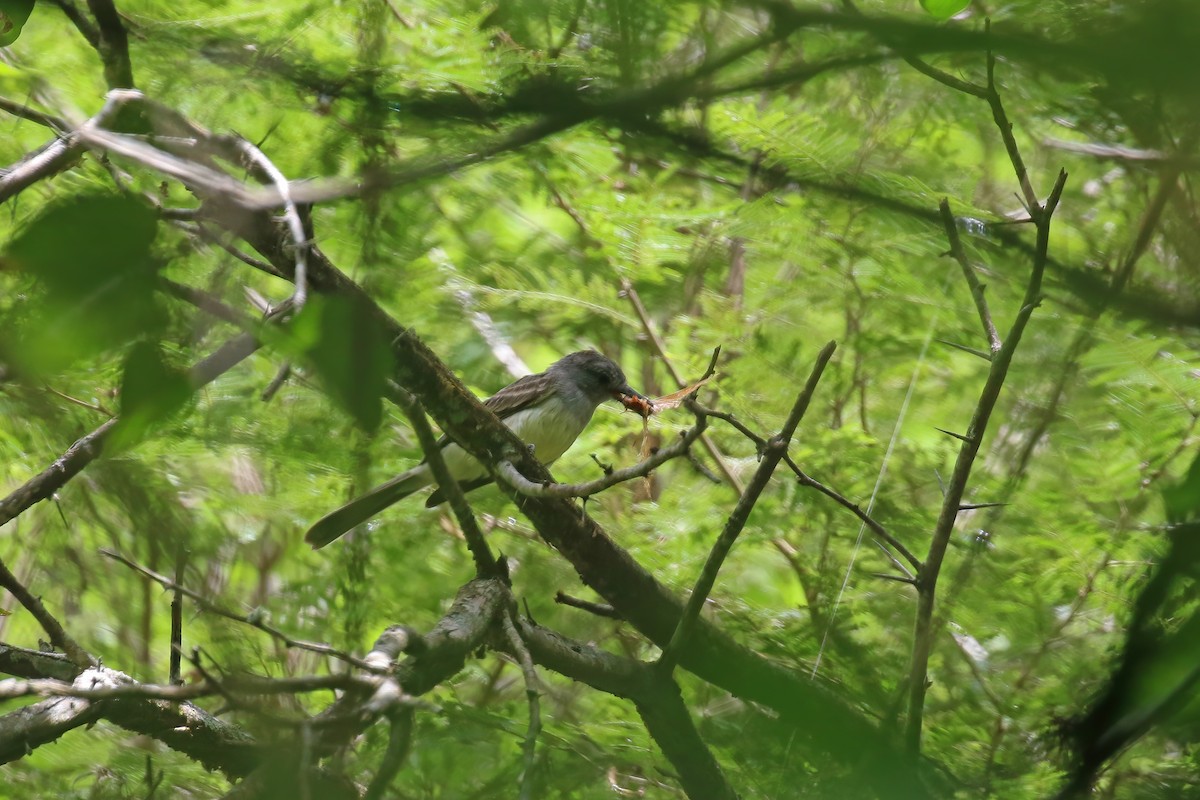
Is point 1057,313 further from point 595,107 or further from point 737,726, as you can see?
point 595,107

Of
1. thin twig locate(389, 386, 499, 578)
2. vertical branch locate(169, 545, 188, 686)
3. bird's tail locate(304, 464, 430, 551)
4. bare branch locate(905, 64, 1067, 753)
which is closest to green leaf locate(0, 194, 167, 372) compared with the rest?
vertical branch locate(169, 545, 188, 686)

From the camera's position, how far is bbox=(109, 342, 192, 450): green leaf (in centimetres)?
95

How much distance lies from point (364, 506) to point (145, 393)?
12.2 feet

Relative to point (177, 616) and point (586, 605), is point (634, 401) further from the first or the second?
point (177, 616)

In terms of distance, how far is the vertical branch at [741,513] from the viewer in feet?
6.38

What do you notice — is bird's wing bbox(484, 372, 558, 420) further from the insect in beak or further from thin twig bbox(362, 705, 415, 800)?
thin twig bbox(362, 705, 415, 800)

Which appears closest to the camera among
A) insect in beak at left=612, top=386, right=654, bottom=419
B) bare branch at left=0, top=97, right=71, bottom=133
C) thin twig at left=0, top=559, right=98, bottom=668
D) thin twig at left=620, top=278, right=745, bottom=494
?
bare branch at left=0, top=97, right=71, bottom=133

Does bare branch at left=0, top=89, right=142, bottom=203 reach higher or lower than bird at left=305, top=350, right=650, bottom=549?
higher

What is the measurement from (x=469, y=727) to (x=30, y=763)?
1973mm

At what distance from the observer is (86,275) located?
0.86 m

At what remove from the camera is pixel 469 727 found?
3.06 m

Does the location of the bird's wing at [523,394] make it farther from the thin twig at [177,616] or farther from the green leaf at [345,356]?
the green leaf at [345,356]

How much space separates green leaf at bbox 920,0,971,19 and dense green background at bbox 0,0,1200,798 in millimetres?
157

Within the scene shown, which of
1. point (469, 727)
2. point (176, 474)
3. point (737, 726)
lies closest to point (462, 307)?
point (176, 474)
